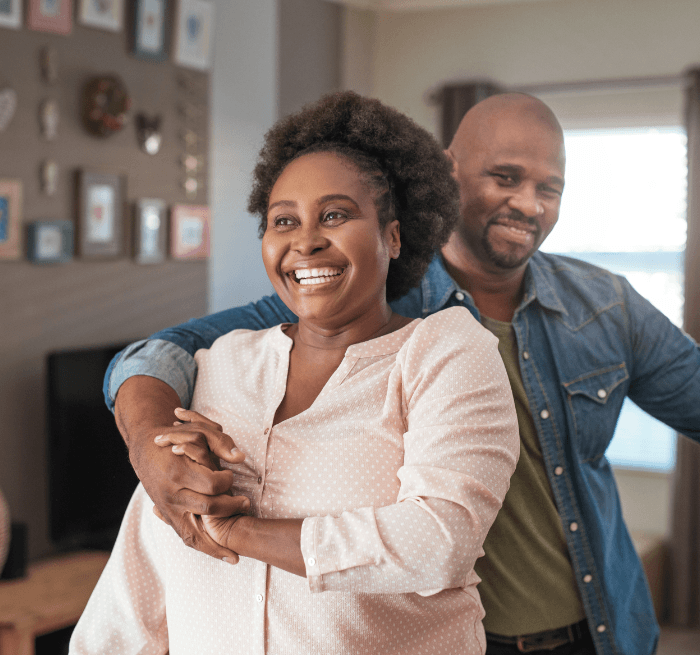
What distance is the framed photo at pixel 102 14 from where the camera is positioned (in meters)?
2.95

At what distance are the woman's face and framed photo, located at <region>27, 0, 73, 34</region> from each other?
7.27 ft

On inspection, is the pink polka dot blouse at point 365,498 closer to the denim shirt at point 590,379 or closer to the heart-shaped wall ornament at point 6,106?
the denim shirt at point 590,379

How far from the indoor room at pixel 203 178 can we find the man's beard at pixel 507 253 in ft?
3.36

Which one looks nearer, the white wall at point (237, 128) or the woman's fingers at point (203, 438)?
the woman's fingers at point (203, 438)

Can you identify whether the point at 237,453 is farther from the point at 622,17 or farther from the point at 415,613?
the point at 622,17

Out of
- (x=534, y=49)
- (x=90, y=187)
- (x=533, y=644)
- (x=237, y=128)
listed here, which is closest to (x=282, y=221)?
(x=533, y=644)

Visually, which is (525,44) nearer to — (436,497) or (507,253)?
(507,253)

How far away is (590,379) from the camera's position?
128cm

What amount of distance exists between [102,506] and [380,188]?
2274mm

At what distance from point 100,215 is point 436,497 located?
2.56 meters

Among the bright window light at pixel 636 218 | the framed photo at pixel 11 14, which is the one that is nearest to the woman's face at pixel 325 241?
the framed photo at pixel 11 14

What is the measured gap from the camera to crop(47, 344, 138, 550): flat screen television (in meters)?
2.78

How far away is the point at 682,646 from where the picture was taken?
364 centimetres

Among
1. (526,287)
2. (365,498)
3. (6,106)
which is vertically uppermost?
(6,106)
